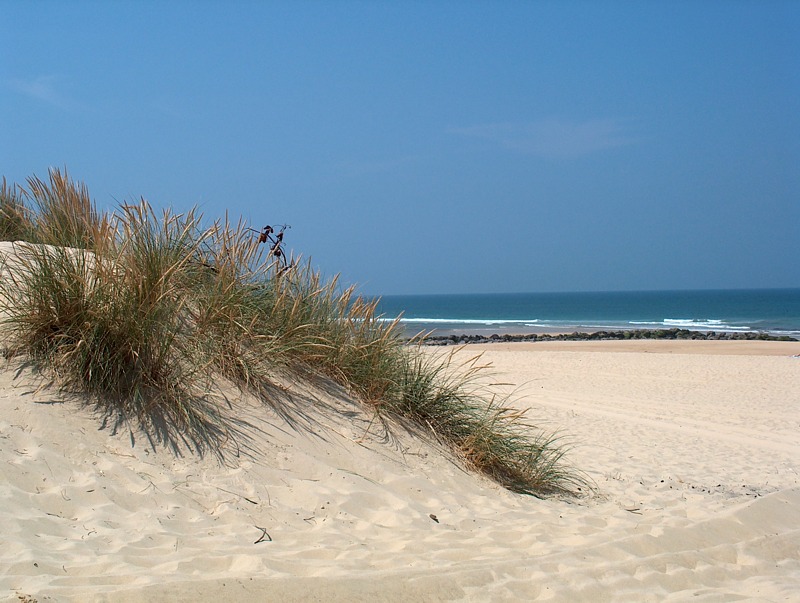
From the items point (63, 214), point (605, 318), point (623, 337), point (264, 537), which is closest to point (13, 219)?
point (63, 214)

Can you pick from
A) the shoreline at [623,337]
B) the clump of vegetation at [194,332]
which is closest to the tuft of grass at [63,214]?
the clump of vegetation at [194,332]

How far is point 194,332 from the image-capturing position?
536 cm

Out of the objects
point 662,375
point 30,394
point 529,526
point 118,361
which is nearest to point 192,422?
point 118,361

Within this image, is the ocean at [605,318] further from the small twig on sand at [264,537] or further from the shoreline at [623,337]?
the shoreline at [623,337]

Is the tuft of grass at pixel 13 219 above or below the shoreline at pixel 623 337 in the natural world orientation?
above

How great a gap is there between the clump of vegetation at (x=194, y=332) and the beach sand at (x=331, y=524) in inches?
9.7

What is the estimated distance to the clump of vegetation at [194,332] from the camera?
4613 mm

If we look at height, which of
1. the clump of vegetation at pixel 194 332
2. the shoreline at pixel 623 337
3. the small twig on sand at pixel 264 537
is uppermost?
the clump of vegetation at pixel 194 332

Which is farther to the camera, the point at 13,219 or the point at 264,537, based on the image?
the point at 13,219

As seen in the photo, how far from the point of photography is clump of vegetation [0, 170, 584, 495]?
182 inches

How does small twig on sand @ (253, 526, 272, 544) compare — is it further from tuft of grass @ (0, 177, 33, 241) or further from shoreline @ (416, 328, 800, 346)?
shoreline @ (416, 328, 800, 346)

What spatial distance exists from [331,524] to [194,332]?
205cm

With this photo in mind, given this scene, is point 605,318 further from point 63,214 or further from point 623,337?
point 63,214

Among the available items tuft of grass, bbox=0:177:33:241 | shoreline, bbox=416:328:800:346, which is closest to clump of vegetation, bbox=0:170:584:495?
tuft of grass, bbox=0:177:33:241
